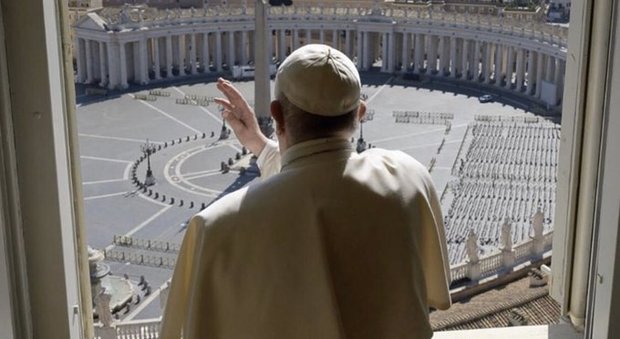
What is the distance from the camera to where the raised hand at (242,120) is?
1771 mm

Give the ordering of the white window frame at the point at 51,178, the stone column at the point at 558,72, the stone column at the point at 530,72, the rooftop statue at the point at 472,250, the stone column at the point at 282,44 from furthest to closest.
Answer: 1. the stone column at the point at 282,44
2. the stone column at the point at 530,72
3. the stone column at the point at 558,72
4. the rooftop statue at the point at 472,250
5. the white window frame at the point at 51,178

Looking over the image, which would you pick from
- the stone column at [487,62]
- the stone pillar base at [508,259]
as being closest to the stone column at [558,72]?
the stone column at [487,62]

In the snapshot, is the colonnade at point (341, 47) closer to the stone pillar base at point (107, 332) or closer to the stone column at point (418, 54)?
the stone column at point (418, 54)

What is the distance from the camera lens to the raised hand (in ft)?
5.81

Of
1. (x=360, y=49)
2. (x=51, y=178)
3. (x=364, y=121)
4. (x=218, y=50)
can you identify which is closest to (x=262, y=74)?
(x=364, y=121)

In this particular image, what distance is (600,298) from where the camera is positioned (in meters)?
1.68

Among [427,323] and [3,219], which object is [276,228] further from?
[3,219]

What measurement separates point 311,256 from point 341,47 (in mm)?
31096

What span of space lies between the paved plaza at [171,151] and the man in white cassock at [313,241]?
9.66 m

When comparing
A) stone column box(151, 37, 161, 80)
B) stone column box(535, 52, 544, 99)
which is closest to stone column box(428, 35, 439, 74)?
stone column box(535, 52, 544, 99)

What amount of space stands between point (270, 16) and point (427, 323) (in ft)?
100

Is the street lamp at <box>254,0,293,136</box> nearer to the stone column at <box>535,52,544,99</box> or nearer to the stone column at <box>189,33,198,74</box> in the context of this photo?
the stone column at <box>535,52,544,99</box>

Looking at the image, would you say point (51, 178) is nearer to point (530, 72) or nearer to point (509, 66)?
point (530, 72)

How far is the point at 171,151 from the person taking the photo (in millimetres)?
19641
